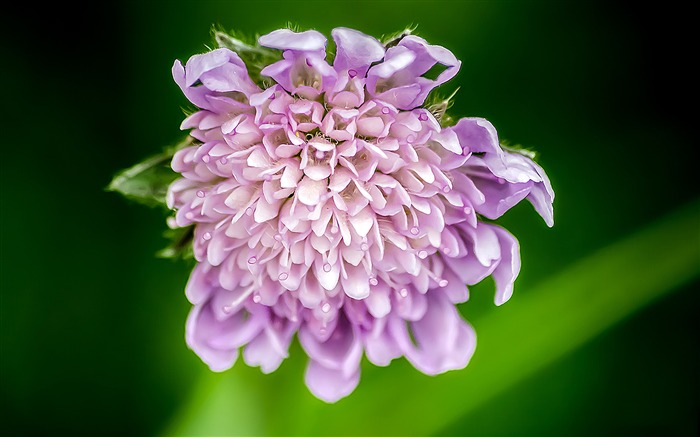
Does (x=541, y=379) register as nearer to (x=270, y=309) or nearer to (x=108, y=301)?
(x=270, y=309)

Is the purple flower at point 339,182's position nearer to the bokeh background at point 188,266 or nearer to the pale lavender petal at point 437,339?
the pale lavender petal at point 437,339

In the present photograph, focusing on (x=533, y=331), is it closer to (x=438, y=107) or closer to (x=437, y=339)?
(x=437, y=339)

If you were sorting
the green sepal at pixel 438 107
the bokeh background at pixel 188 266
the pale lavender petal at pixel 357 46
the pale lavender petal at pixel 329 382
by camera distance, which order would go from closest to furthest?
the pale lavender petal at pixel 357 46 → the green sepal at pixel 438 107 → the pale lavender petal at pixel 329 382 → the bokeh background at pixel 188 266

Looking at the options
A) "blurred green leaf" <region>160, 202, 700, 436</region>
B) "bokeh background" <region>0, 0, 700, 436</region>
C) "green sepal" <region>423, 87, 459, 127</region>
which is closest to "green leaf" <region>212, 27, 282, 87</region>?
"green sepal" <region>423, 87, 459, 127</region>

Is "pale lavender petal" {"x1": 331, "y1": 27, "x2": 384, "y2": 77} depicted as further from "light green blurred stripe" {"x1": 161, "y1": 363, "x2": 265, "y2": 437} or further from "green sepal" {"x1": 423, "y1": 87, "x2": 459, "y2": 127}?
"light green blurred stripe" {"x1": 161, "y1": 363, "x2": 265, "y2": 437}

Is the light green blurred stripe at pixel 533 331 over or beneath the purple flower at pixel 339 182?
beneath

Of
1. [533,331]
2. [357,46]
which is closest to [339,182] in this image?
[357,46]

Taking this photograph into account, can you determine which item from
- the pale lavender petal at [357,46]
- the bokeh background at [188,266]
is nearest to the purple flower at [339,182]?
the pale lavender petal at [357,46]
